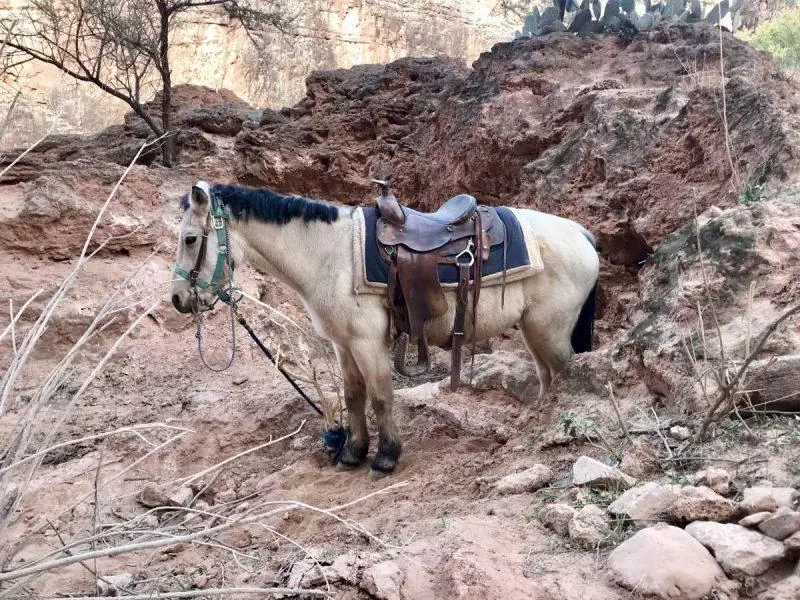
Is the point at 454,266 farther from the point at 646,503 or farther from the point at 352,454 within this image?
the point at 646,503

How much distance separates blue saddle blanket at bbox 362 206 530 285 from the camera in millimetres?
4156

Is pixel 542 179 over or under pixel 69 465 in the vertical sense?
over

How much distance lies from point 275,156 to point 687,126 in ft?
17.4

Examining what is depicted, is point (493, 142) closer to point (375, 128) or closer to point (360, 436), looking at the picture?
point (375, 128)

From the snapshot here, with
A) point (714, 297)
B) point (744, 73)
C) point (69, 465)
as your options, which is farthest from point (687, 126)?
point (69, 465)

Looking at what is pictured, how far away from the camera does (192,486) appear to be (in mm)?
4453

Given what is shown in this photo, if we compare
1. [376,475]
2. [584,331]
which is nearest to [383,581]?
[376,475]

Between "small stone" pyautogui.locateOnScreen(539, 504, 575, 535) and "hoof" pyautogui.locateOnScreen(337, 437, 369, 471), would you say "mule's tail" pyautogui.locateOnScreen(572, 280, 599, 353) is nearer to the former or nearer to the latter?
"hoof" pyautogui.locateOnScreen(337, 437, 369, 471)

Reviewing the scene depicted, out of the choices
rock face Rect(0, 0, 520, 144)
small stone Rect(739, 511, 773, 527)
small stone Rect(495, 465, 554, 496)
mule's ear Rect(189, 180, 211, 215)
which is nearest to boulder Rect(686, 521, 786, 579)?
small stone Rect(739, 511, 773, 527)

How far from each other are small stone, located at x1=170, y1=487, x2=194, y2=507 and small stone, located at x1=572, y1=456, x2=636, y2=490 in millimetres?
2501

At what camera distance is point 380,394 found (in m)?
4.27

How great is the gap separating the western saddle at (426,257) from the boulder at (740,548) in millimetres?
2288

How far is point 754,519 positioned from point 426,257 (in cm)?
247

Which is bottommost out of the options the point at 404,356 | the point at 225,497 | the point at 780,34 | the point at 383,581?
the point at 225,497
